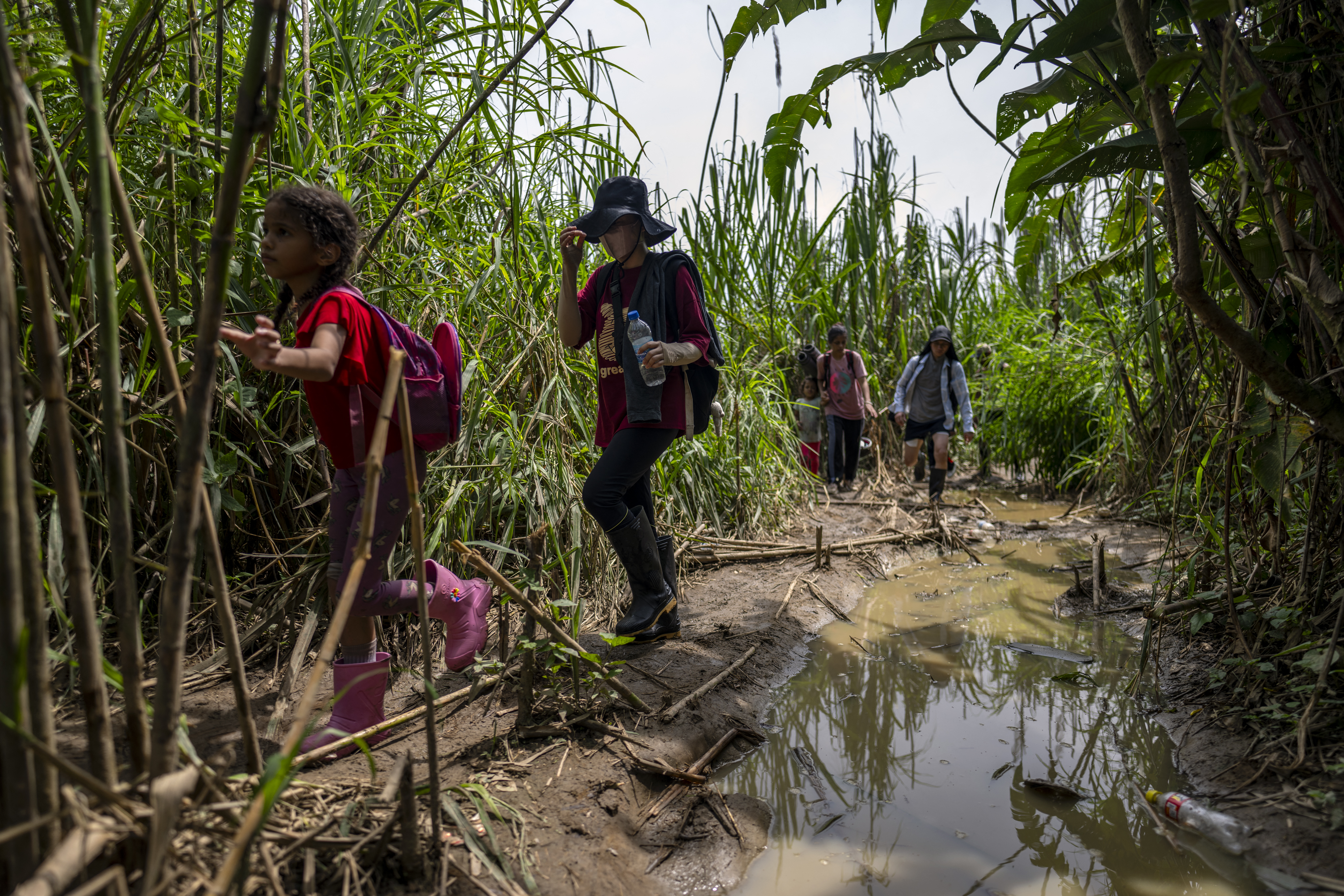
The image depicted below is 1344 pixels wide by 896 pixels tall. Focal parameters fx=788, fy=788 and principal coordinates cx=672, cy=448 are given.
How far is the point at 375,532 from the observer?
74.2 inches

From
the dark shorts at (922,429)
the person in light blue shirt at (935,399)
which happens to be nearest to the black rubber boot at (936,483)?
the person in light blue shirt at (935,399)

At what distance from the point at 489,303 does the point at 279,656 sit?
139 cm

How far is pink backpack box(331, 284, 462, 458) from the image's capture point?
1.81 meters

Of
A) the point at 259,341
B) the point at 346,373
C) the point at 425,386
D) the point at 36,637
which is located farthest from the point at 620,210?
the point at 36,637

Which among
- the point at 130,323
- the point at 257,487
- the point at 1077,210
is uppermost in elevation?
the point at 1077,210

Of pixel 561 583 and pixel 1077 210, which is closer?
pixel 561 583

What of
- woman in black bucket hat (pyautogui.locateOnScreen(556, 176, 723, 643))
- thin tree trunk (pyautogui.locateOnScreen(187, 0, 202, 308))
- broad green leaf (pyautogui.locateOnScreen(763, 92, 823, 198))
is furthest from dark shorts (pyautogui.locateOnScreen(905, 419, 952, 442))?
thin tree trunk (pyautogui.locateOnScreen(187, 0, 202, 308))

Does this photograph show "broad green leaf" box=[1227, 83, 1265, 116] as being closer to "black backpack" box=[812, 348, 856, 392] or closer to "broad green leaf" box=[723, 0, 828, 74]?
"broad green leaf" box=[723, 0, 828, 74]

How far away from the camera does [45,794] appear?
0.87 metres

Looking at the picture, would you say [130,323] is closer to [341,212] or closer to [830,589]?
[341,212]

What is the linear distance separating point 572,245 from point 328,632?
1633mm

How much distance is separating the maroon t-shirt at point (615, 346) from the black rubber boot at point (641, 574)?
0.31 meters

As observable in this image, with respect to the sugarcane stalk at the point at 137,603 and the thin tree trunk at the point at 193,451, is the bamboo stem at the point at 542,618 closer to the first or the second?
the sugarcane stalk at the point at 137,603

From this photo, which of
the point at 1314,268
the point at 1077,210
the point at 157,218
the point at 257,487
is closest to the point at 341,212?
the point at 157,218
